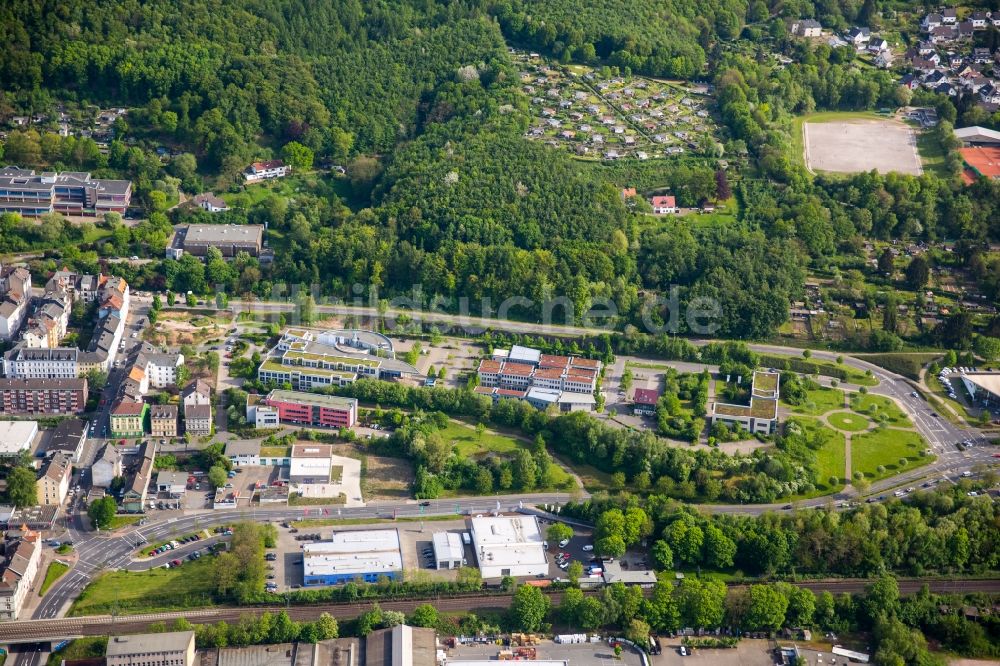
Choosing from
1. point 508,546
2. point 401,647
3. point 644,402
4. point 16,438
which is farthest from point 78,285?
point 401,647

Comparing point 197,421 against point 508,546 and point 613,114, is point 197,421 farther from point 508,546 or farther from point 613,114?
point 613,114

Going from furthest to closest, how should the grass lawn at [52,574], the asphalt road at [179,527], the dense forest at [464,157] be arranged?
1. the dense forest at [464,157]
2. the asphalt road at [179,527]
3. the grass lawn at [52,574]

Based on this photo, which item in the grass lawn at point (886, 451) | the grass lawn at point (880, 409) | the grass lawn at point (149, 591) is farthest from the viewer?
the grass lawn at point (880, 409)

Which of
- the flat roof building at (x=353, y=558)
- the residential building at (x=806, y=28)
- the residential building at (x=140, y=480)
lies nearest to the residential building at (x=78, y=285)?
the residential building at (x=140, y=480)

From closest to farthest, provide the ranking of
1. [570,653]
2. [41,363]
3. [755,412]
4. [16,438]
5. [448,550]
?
[570,653]
[448,550]
[16,438]
[41,363]
[755,412]

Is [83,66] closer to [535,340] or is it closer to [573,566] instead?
[535,340]

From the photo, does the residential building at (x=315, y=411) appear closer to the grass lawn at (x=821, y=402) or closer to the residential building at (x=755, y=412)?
the residential building at (x=755, y=412)

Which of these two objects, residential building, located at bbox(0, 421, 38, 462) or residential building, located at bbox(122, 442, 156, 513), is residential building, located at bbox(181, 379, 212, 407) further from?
residential building, located at bbox(0, 421, 38, 462)
